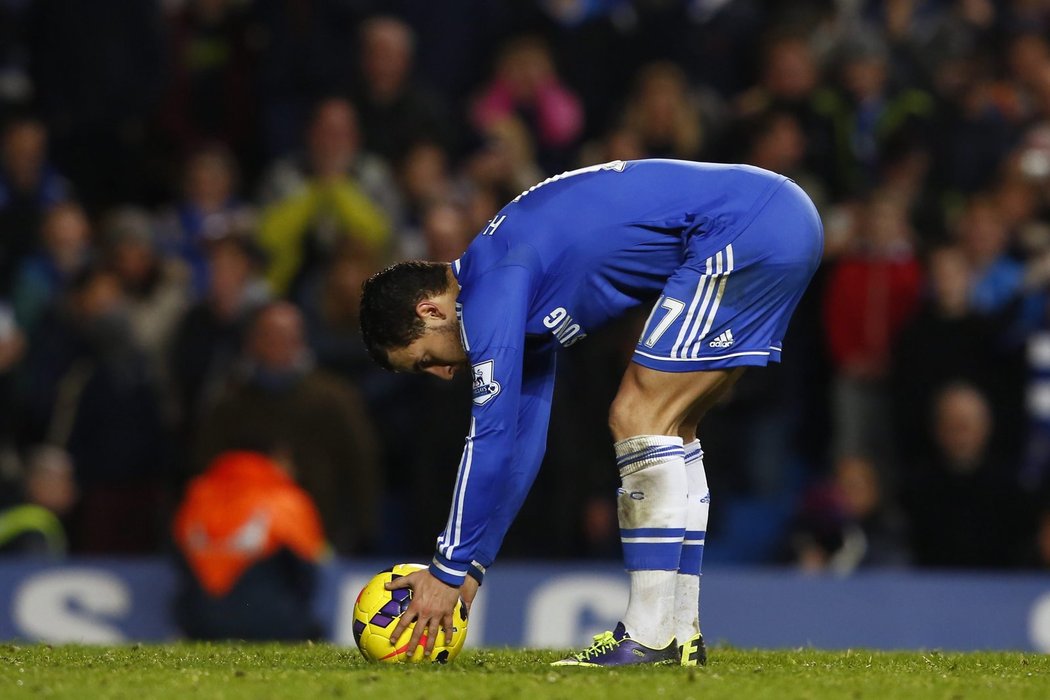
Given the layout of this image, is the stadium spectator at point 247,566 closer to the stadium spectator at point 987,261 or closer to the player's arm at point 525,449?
the player's arm at point 525,449

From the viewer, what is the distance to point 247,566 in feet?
37.7

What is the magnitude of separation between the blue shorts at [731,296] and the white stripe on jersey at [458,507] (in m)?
0.86

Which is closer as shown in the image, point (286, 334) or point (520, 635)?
point (520, 635)

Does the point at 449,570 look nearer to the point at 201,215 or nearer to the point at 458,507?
the point at 458,507

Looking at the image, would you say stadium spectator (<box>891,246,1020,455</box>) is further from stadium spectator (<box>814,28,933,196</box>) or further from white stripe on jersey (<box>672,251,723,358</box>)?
white stripe on jersey (<box>672,251,723,358</box>)

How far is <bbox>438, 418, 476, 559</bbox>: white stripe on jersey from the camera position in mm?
7395

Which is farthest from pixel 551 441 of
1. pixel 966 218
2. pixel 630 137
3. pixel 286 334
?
pixel 966 218

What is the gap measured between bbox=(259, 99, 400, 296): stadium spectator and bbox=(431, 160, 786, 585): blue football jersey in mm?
6436

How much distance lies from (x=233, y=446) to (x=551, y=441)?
2.28 m

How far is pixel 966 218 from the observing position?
1469cm

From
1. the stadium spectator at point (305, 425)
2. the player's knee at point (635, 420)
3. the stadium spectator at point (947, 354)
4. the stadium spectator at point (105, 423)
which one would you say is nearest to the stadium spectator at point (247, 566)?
the stadium spectator at point (305, 425)

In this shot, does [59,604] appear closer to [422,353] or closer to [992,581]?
[422,353]

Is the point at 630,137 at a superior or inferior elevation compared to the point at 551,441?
superior

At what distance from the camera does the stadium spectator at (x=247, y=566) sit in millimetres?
11422
